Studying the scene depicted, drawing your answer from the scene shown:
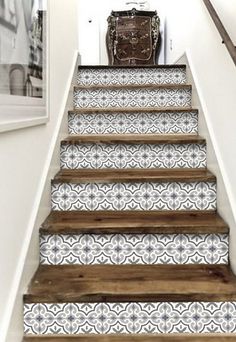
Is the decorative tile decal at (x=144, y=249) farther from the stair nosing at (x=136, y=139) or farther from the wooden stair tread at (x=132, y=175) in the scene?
the stair nosing at (x=136, y=139)

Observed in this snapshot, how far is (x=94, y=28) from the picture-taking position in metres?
5.68

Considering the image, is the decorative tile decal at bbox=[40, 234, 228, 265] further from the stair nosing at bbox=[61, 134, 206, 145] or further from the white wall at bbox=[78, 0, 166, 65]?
the white wall at bbox=[78, 0, 166, 65]

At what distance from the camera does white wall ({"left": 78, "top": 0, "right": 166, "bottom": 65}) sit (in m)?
5.65

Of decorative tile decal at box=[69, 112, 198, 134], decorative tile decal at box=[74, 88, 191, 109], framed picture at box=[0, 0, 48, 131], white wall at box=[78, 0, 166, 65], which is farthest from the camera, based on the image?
white wall at box=[78, 0, 166, 65]

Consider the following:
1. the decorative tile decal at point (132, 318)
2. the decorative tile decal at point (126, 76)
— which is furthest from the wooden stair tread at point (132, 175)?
the decorative tile decal at point (126, 76)

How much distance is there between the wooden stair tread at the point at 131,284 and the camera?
155 cm

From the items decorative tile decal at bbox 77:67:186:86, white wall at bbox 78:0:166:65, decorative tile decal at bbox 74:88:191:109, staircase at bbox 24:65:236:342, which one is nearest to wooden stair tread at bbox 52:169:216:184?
staircase at bbox 24:65:236:342

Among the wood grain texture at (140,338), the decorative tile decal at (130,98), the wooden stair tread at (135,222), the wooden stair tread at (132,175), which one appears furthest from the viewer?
the decorative tile decal at (130,98)

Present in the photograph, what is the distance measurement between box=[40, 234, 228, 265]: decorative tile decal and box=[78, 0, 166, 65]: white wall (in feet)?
13.9

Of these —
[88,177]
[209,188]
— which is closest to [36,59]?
[88,177]

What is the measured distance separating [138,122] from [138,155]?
0.38 meters

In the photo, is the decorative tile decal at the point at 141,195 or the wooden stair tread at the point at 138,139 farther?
the wooden stair tread at the point at 138,139

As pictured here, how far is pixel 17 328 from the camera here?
4.77 feet

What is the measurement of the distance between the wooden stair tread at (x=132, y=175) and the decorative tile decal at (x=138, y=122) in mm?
438
